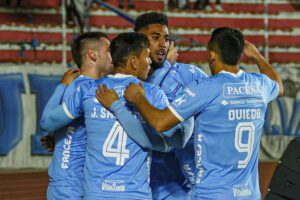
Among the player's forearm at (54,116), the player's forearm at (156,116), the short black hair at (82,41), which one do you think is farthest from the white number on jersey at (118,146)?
the short black hair at (82,41)

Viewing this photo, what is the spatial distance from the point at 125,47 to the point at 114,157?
2.38ft

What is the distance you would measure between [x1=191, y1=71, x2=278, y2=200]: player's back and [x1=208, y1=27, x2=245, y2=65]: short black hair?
0.11m

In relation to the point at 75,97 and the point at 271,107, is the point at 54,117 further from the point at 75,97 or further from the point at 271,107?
the point at 271,107

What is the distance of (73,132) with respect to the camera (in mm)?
4285

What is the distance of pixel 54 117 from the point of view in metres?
4.08

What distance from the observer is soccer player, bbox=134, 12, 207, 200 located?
4676 millimetres

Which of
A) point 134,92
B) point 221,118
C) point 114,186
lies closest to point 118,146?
point 114,186

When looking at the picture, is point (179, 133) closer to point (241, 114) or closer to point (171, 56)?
point (241, 114)

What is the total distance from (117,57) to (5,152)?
821 cm

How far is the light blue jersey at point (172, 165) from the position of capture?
4.76 m

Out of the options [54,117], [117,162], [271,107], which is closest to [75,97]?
[54,117]

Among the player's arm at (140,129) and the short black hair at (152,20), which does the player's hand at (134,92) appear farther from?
the short black hair at (152,20)

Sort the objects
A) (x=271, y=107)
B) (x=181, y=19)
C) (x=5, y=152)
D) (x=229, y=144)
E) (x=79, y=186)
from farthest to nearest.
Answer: (x=181, y=19), (x=271, y=107), (x=5, y=152), (x=79, y=186), (x=229, y=144)

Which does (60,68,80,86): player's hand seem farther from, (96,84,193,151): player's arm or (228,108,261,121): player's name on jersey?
(228,108,261,121): player's name on jersey
